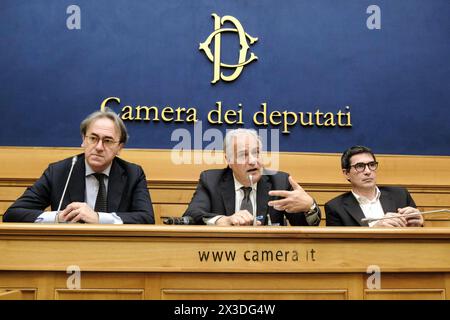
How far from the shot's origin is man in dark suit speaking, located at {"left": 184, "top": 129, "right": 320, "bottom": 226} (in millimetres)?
2320

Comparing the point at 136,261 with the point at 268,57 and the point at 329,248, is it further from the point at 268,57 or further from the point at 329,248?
the point at 268,57

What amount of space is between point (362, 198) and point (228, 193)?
88 centimetres

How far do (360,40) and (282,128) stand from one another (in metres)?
1.07

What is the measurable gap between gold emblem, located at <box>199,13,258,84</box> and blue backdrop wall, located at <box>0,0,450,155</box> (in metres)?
0.04

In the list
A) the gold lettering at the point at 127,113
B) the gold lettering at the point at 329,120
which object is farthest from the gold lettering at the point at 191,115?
the gold lettering at the point at 329,120

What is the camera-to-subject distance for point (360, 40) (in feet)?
12.4

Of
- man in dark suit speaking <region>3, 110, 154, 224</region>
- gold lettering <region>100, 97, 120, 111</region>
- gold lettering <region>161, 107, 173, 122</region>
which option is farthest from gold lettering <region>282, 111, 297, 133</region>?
man in dark suit speaking <region>3, 110, 154, 224</region>

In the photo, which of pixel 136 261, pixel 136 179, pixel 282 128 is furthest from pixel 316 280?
pixel 282 128

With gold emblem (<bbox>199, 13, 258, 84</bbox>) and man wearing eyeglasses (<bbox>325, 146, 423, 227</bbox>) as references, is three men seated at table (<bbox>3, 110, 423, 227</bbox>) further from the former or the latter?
gold emblem (<bbox>199, 13, 258, 84</bbox>)

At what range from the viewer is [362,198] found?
2.68 m

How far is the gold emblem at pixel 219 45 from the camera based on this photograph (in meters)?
3.66

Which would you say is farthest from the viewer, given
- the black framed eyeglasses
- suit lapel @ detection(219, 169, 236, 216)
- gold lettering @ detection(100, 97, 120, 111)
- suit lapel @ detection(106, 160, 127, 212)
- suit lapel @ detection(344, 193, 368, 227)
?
gold lettering @ detection(100, 97, 120, 111)

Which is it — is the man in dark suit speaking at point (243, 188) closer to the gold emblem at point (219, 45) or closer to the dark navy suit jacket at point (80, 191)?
the dark navy suit jacket at point (80, 191)

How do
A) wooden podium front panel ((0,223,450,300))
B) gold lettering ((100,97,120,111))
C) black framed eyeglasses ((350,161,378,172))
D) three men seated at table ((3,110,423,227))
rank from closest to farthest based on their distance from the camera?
1. wooden podium front panel ((0,223,450,300))
2. three men seated at table ((3,110,423,227))
3. black framed eyeglasses ((350,161,378,172))
4. gold lettering ((100,97,120,111))
